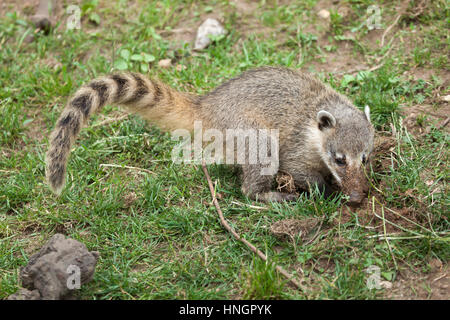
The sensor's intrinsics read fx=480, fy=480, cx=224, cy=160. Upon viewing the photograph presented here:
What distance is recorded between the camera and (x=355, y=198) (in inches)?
199

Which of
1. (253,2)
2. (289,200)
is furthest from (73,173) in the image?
(253,2)

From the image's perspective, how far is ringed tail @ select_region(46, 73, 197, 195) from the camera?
4.65 m

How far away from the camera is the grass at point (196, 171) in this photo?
4.48m

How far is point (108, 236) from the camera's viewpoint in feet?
16.6

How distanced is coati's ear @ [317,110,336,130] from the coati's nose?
2.87 feet

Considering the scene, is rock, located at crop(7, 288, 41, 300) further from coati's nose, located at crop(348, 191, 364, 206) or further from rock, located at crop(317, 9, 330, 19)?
rock, located at crop(317, 9, 330, 19)

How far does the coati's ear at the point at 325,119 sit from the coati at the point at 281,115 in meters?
0.01

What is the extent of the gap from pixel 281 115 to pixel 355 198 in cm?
141

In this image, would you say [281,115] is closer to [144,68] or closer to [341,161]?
[341,161]

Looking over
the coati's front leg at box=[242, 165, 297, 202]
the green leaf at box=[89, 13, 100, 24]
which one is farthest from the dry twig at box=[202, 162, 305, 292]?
the green leaf at box=[89, 13, 100, 24]

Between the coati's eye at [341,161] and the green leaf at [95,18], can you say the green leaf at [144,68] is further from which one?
the coati's eye at [341,161]

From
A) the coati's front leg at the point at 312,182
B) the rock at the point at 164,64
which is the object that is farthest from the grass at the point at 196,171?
the coati's front leg at the point at 312,182
